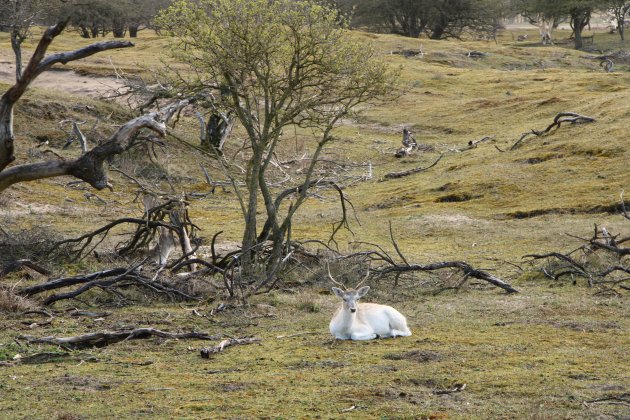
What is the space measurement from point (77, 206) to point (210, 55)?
9922 mm

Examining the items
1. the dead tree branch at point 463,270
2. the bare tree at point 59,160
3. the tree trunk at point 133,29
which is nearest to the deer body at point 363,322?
the bare tree at point 59,160

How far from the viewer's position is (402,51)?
225 ft

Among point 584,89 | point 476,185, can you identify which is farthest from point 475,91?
point 476,185

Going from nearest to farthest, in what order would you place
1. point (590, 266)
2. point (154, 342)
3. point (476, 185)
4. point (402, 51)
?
1. point (154, 342)
2. point (590, 266)
3. point (476, 185)
4. point (402, 51)

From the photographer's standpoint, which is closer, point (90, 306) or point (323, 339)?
point (323, 339)

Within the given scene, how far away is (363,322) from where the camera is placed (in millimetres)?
12328

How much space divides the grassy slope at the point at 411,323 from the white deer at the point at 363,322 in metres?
0.27

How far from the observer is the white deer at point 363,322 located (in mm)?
12164

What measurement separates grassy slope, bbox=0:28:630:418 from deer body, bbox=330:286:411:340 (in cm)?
27

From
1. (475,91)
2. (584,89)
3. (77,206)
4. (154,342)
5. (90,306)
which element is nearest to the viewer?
(154,342)

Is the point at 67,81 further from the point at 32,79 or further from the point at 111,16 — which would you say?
the point at 32,79

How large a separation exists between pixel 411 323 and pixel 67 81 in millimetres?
33080

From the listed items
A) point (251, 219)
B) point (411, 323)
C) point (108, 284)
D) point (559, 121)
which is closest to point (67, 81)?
point (559, 121)

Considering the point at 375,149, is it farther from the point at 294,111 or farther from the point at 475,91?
the point at 294,111
